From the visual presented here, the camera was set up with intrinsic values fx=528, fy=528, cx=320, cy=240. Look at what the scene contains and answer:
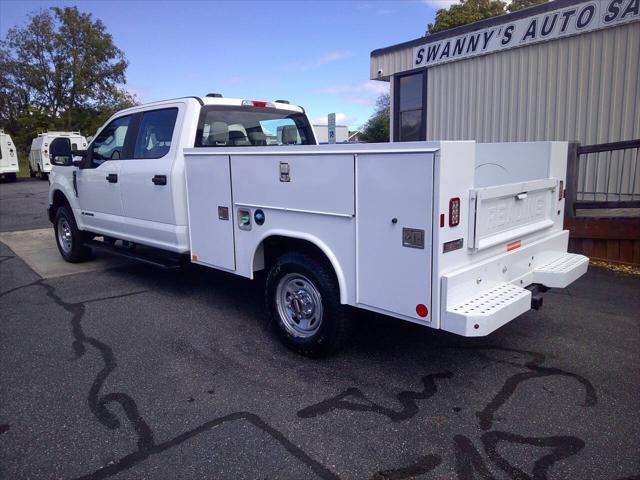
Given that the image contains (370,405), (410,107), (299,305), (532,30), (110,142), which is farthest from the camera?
(410,107)

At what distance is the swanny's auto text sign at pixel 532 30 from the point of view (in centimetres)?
859

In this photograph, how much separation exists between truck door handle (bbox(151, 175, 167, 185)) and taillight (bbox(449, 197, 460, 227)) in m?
Result: 3.17

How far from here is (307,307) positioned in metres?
4.21

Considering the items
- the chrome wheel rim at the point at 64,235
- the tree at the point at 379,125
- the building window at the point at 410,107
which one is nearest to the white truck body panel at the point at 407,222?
the chrome wheel rim at the point at 64,235

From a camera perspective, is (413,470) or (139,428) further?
(139,428)

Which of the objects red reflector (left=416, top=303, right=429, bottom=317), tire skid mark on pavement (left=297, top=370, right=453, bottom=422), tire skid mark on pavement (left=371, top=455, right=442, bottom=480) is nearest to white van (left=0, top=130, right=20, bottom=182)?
tire skid mark on pavement (left=297, top=370, right=453, bottom=422)

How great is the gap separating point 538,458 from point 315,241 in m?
1.99

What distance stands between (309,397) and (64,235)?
5.86 m

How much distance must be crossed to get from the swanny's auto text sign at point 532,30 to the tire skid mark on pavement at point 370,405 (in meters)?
7.83

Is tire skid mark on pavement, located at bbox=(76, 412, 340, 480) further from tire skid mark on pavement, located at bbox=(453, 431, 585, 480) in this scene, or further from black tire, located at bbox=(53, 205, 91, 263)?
black tire, located at bbox=(53, 205, 91, 263)

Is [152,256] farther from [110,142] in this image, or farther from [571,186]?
[571,186]

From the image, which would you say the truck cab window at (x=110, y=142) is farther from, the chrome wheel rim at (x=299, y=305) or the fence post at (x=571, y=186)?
the fence post at (x=571, y=186)

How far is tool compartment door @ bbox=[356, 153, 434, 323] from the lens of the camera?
10.5 feet

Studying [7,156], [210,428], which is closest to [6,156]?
[7,156]
